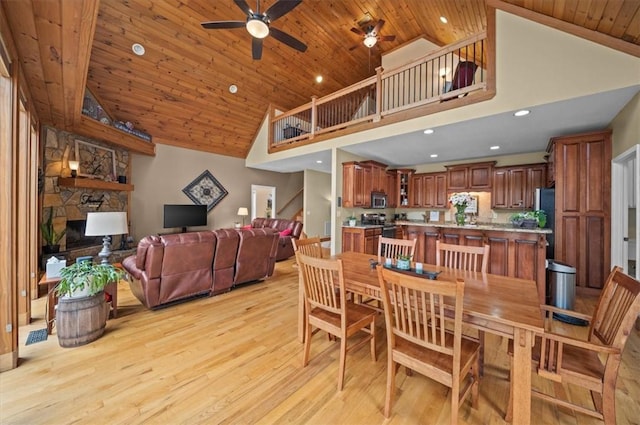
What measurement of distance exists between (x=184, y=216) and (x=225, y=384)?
545 cm

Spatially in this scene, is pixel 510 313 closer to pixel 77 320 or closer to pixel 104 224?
pixel 77 320

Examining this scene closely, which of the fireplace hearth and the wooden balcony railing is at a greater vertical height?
the wooden balcony railing

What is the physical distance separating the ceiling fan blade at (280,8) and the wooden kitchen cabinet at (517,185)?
17.2 feet

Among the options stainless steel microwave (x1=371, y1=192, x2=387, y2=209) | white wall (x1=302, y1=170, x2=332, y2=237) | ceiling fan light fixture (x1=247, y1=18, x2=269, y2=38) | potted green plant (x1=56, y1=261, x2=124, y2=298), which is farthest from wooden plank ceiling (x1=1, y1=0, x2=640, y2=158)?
stainless steel microwave (x1=371, y1=192, x2=387, y2=209)

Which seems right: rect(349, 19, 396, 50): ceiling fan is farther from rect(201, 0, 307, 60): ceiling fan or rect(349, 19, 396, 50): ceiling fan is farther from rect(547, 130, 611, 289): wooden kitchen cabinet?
rect(547, 130, 611, 289): wooden kitchen cabinet

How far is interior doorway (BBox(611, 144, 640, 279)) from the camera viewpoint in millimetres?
3230

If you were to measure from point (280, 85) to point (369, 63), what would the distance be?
9.46 feet

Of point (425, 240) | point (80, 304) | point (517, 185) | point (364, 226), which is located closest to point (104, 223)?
point (80, 304)

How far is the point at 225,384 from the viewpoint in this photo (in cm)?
190

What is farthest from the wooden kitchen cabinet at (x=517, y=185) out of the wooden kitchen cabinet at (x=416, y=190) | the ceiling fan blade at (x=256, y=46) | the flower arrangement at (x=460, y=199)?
the ceiling fan blade at (x=256, y=46)

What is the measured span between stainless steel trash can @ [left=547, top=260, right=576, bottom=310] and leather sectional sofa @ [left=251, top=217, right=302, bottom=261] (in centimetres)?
472

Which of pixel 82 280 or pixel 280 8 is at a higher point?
pixel 280 8

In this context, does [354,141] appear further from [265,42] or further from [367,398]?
[367,398]

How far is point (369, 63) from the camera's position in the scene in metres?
7.24
